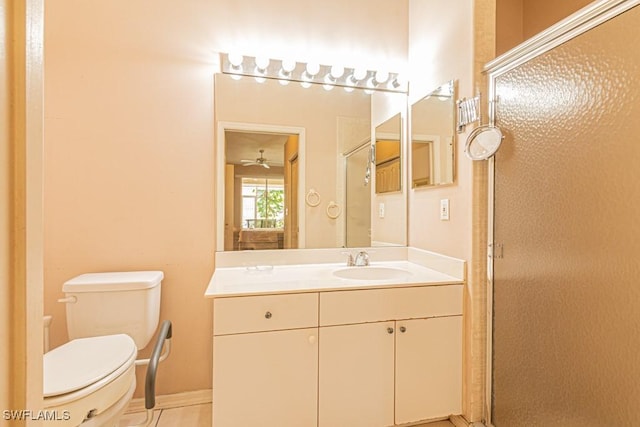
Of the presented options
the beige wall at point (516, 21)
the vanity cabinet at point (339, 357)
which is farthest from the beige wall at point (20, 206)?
the beige wall at point (516, 21)

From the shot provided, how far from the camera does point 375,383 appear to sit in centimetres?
147

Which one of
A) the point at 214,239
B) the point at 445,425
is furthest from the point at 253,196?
the point at 445,425

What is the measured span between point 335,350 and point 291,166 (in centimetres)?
110

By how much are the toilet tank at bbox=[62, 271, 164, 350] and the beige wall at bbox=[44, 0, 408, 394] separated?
0.21m

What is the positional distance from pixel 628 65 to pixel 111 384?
206 cm

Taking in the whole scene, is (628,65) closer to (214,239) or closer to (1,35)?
(1,35)

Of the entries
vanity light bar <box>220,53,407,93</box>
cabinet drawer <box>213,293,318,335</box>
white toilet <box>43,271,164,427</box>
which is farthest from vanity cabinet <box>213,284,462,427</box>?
vanity light bar <box>220,53,407,93</box>

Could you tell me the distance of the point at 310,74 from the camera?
1.95m

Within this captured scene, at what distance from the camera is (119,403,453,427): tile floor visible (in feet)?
5.36

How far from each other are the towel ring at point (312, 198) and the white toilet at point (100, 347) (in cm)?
94

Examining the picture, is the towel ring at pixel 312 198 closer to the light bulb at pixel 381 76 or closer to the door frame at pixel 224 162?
the door frame at pixel 224 162

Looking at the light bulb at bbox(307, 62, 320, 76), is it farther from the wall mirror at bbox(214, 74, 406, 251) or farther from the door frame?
the door frame

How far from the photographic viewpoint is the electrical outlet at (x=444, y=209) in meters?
1.71

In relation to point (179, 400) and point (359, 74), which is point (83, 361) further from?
point (359, 74)
